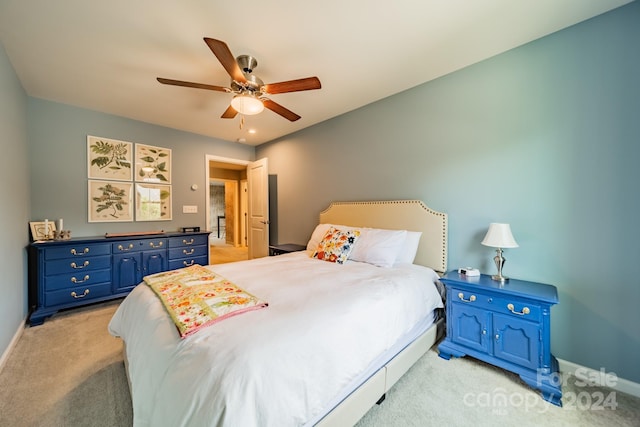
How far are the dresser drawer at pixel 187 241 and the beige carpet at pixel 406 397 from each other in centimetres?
171

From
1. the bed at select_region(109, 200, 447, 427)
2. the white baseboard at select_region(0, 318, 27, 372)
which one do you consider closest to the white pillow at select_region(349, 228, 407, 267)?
the bed at select_region(109, 200, 447, 427)

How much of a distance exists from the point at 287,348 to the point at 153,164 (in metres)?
4.04

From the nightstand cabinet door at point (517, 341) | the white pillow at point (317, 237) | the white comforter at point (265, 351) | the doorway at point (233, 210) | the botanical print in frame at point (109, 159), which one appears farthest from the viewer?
the doorway at point (233, 210)

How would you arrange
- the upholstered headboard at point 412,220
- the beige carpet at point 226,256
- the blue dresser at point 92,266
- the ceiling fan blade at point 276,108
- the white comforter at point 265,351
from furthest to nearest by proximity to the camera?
the beige carpet at point 226,256
the blue dresser at point 92,266
the upholstered headboard at point 412,220
the ceiling fan blade at point 276,108
the white comforter at point 265,351

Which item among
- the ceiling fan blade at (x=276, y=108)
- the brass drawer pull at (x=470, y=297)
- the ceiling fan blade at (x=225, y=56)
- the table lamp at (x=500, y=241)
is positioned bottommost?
the brass drawer pull at (x=470, y=297)

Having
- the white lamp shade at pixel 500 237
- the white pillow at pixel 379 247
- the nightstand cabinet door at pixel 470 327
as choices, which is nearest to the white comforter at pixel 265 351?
the nightstand cabinet door at pixel 470 327

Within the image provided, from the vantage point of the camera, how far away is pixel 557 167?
1894mm

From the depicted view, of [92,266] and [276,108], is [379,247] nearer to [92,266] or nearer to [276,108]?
[276,108]

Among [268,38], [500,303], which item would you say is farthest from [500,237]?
[268,38]

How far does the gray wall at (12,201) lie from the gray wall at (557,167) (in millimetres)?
3777

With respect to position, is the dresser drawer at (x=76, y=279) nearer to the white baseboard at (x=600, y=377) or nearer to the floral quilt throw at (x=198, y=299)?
the floral quilt throw at (x=198, y=299)

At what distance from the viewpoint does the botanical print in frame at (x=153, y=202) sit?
3740 millimetres

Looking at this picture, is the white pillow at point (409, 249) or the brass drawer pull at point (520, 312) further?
the white pillow at point (409, 249)

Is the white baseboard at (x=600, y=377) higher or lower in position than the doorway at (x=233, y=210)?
lower
